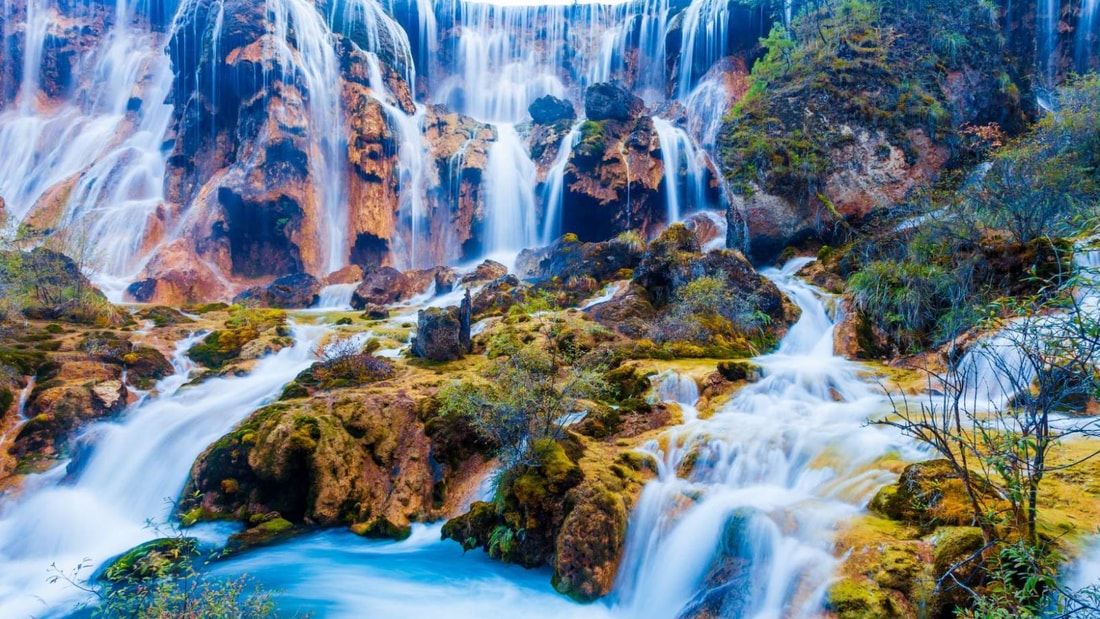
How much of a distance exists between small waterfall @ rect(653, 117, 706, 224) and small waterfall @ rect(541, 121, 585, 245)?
5344 mm

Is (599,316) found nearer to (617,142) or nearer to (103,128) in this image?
(617,142)

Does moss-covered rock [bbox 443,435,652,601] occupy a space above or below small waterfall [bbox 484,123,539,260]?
below

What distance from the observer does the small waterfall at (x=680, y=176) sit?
31.3m

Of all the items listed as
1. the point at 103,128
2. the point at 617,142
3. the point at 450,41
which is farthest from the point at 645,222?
the point at 103,128

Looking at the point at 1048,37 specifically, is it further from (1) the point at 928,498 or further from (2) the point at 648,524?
(2) the point at 648,524

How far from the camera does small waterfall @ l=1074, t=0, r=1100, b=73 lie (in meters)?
27.7

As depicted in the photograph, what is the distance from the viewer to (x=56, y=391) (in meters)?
12.4

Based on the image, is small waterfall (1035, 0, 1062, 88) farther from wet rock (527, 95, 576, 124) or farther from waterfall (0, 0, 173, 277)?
waterfall (0, 0, 173, 277)

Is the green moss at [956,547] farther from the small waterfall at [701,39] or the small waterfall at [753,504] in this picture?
the small waterfall at [701,39]

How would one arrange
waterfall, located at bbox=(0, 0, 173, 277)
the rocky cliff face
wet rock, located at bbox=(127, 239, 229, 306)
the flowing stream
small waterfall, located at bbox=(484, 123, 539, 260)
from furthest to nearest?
small waterfall, located at bbox=(484, 123, 539, 260) < waterfall, located at bbox=(0, 0, 173, 277) < wet rock, located at bbox=(127, 239, 229, 306) < the rocky cliff face < the flowing stream

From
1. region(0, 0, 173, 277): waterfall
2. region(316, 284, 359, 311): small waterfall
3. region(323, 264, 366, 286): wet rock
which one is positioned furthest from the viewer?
region(0, 0, 173, 277): waterfall

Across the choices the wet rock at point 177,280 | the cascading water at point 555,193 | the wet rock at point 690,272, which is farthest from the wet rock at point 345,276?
the wet rock at point 690,272

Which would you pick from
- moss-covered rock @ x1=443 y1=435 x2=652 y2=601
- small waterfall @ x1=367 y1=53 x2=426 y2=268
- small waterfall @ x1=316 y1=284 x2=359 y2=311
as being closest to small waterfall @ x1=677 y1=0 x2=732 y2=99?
small waterfall @ x1=367 y1=53 x2=426 y2=268

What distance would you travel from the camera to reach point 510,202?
1364 inches
